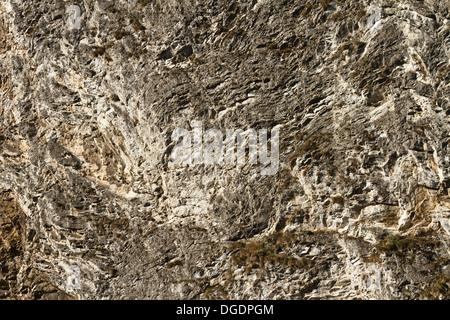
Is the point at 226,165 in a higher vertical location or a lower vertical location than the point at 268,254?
higher

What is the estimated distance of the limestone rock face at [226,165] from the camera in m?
9.98

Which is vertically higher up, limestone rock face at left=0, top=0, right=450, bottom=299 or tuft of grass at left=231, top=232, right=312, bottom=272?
A: limestone rock face at left=0, top=0, right=450, bottom=299

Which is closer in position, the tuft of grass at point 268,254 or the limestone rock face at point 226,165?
the limestone rock face at point 226,165

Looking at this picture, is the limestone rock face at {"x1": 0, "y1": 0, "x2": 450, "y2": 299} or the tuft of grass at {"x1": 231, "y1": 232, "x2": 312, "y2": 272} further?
the tuft of grass at {"x1": 231, "y1": 232, "x2": 312, "y2": 272}

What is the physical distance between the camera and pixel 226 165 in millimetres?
11508

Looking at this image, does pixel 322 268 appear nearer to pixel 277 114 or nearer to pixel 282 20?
pixel 277 114

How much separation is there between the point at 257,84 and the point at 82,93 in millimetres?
5732

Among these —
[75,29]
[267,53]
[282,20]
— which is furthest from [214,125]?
[75,29]

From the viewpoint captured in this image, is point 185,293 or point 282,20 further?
point 282,20

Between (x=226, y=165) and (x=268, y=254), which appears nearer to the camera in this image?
(x=268, y=254)

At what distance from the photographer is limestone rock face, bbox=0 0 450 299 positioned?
998 centimetres

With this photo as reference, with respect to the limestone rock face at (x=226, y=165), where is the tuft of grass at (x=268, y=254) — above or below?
below

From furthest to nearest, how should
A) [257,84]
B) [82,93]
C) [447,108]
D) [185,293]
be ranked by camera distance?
1. [82,93]
2. [257,84]
3. [185,293]
4. [447,108]

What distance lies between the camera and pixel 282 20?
11.8 metres
